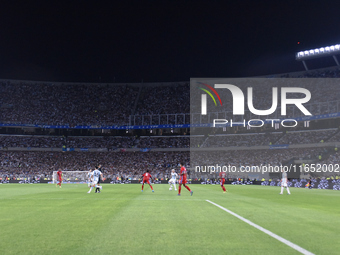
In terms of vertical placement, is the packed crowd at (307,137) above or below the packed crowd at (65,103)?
below

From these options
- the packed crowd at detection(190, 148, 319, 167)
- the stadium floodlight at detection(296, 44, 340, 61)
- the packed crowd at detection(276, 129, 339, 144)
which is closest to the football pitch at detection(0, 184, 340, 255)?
the packed crowd at detection(190, 148, 319, 167)

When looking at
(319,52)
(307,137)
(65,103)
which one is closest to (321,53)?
(319,52)

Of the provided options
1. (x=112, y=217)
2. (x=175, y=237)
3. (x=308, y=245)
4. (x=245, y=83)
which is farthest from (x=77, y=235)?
(x=245, y=83)

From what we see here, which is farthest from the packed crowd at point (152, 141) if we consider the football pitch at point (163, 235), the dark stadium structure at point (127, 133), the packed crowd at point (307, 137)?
the football pitch at point (163, 235)

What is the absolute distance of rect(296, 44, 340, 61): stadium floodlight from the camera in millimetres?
60450

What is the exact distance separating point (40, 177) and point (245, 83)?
4940 cm

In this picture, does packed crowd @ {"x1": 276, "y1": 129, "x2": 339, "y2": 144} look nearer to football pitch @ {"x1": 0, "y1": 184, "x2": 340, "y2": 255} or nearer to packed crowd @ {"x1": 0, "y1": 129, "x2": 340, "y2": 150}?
packed crowd @ {"x1": 0, "y1": 129, "x2": 340, "y2": 150}

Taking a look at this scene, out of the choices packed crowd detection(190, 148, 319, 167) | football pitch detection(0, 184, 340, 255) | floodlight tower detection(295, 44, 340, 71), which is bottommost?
football pitch detection(0, 184, 340, 255)

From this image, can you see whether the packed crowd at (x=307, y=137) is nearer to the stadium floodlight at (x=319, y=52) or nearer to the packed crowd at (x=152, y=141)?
the packed crowd at (x=152, y=141)

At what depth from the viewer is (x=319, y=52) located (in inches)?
2496

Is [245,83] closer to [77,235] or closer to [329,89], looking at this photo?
[329,89]

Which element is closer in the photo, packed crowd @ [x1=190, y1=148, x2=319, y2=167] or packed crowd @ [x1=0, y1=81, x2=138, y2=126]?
packed crowd @ [x1=190, y1=148, x2=319, y2=167]

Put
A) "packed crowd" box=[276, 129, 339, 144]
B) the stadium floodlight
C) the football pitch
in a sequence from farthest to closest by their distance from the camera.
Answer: "packed crowd" box=[276, 129, 339, 144]
the stadium floodlight
the football pitch

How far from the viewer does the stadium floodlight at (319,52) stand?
60.5 m
